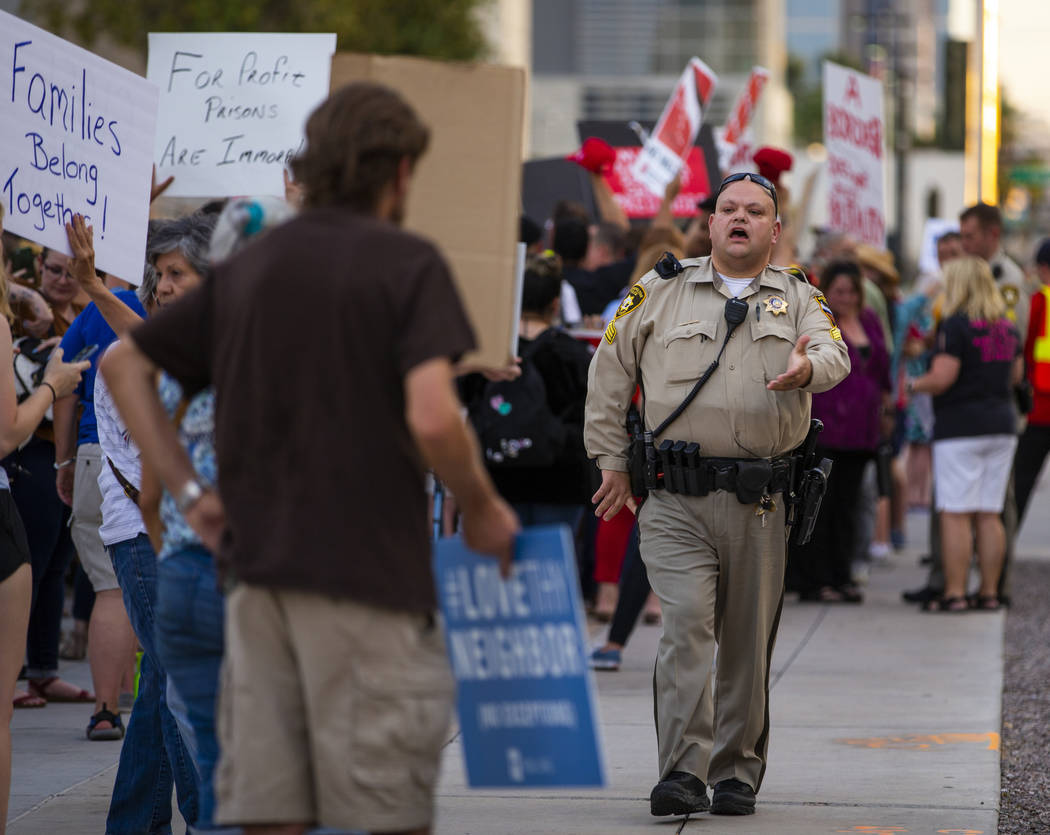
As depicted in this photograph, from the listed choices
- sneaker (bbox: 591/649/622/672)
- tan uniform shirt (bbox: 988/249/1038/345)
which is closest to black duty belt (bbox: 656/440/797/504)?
sneaker (bbox: 591/649/622/672)

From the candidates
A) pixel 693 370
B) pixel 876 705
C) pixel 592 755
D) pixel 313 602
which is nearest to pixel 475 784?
pixel 592 755

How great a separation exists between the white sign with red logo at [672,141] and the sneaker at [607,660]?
3489 millimetres

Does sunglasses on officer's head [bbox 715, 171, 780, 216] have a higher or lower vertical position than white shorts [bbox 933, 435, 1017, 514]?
higher

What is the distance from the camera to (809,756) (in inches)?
256

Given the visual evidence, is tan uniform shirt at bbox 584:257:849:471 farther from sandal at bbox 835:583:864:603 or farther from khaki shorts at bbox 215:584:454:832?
sandal at bbox 835:583:864:603

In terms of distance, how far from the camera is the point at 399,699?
316 centimetres

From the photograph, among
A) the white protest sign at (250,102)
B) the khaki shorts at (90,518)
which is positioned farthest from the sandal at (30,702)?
the white protest sign at (250,102)

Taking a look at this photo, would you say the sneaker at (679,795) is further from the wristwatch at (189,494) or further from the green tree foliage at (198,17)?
the green tree foliage at (198,17)

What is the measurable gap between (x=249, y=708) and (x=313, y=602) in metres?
0.24

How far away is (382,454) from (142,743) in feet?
7.07

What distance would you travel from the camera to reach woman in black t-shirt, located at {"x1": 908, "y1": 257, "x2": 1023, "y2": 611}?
392 inches

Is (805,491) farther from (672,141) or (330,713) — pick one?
(672,141)

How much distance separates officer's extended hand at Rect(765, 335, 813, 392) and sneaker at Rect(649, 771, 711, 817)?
49.2 inches

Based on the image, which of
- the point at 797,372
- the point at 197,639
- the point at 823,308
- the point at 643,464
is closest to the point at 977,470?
the point at 823,308
